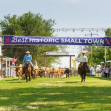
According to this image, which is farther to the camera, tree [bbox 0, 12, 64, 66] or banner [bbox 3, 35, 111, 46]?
tree [bbox 0, 12, 64, 66]

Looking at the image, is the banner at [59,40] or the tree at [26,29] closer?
the banner at [59,40]

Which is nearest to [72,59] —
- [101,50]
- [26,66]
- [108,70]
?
[108,70]

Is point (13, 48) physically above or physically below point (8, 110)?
above

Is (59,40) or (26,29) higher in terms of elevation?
(26,29)

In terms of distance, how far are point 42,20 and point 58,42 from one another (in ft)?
82.7

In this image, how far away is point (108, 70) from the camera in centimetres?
3562

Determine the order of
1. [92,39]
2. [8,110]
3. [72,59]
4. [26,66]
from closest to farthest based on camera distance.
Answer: [8,110] → [26,66] → [92,39] → [72,59]

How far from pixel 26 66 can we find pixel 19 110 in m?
13.1

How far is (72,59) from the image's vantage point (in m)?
41.3

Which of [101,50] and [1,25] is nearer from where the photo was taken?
[1,25]

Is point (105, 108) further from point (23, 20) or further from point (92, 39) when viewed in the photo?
point (23, 20)

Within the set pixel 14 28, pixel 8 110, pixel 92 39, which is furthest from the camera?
pixel 14 28

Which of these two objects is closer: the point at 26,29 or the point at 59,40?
the point at 59,40

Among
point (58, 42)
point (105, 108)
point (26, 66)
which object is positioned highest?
point (58, 42)
